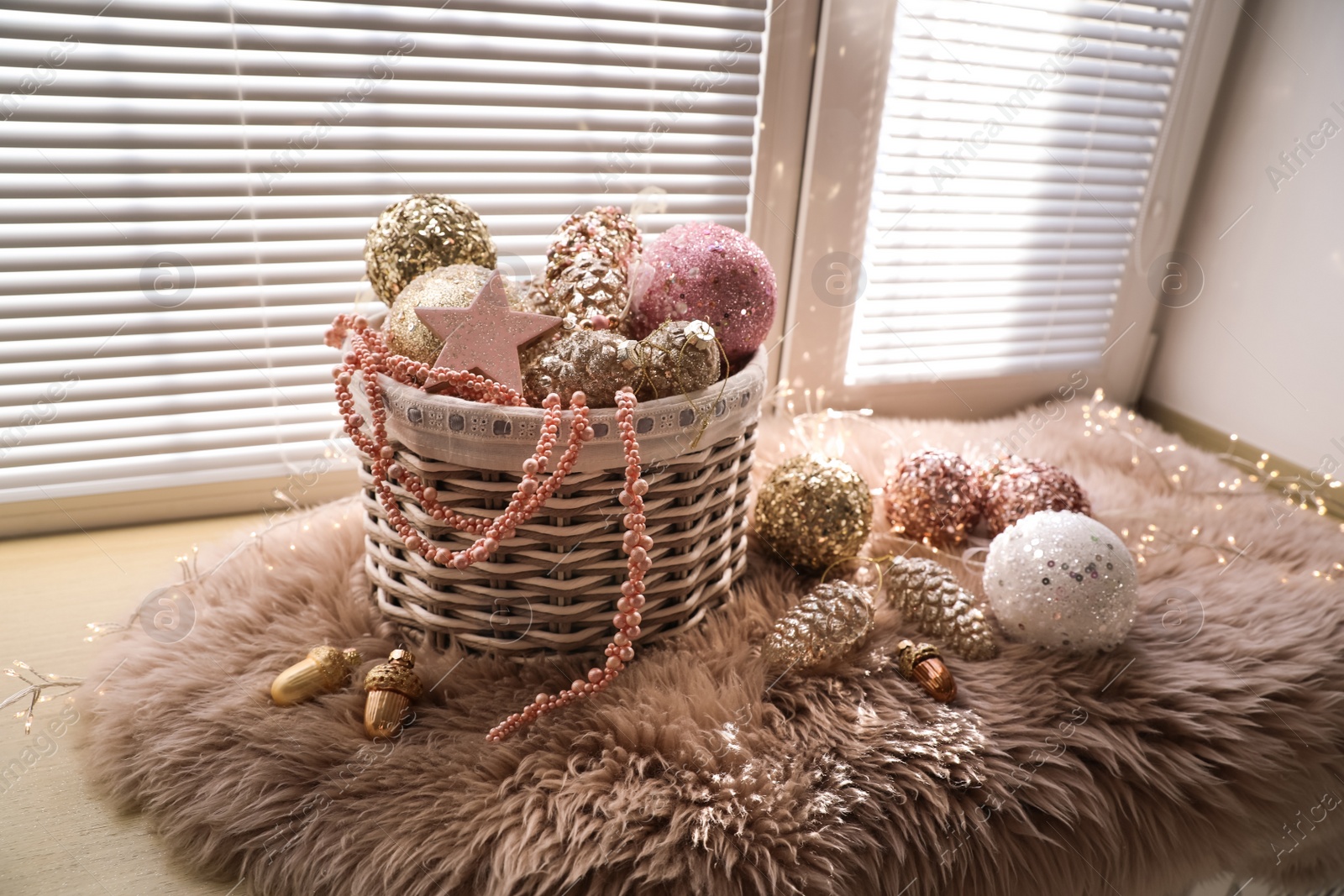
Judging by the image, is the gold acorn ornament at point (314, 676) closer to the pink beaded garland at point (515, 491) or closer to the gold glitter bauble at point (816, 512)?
the pink beaded garland at point (515, 491)

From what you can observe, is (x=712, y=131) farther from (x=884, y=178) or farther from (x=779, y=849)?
(x=779, y=849)

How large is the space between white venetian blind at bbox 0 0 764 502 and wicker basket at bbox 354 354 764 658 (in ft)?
1.40

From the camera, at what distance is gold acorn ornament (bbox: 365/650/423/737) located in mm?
770

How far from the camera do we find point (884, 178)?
1.33m

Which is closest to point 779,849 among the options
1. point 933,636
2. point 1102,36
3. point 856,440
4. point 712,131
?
point 933,636

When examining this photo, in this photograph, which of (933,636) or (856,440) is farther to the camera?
(856,440)

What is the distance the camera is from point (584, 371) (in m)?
0.78

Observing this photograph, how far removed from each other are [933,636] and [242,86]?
1023mm
